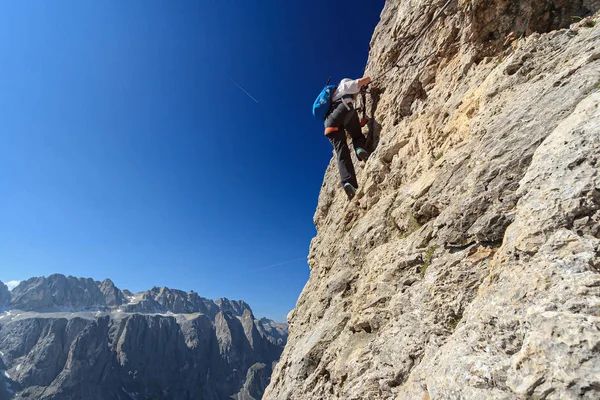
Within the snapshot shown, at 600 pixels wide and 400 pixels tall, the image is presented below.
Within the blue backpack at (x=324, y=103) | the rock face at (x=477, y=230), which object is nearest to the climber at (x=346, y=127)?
the blue backpack at (x=324, y=103)

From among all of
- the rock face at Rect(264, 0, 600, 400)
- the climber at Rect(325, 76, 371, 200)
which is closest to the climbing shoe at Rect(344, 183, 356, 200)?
the climber at Rect(325, 76, 371, 200)

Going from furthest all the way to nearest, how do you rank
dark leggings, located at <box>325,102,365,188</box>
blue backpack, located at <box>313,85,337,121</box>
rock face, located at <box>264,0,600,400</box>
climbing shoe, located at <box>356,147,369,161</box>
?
blue backpack, located at <box>313,85,337,121</box>, climbing shoe, located at <box>356,147,369,161</box>, dark leggings, located at <box>325,102,365,188</box>, rock face, located at <box>264,0,600,400</box>

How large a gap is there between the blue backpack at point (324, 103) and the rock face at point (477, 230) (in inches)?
103

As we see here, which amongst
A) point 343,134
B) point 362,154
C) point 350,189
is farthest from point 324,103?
point 350,189

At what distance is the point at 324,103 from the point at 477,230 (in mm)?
9033

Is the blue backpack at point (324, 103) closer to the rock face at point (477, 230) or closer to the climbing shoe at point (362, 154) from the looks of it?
the climbing shoe at point (362, 154)

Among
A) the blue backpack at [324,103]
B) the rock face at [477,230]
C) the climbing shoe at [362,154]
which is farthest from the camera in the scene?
the blue backpack at [324,103]

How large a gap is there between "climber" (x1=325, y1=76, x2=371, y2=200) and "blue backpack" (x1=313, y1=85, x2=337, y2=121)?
1.33 feet

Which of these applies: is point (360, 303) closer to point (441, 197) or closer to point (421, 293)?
point (421, 293)

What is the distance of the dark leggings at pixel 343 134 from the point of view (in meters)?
11.6

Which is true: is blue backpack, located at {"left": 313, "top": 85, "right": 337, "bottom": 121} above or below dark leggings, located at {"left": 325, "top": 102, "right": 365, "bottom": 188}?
above

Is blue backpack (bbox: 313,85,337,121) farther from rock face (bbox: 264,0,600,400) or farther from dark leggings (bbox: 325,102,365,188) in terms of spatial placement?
rock face (bbox: 264,0,600,400)

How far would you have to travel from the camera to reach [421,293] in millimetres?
5793

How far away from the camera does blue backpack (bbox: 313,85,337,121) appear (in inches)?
501
